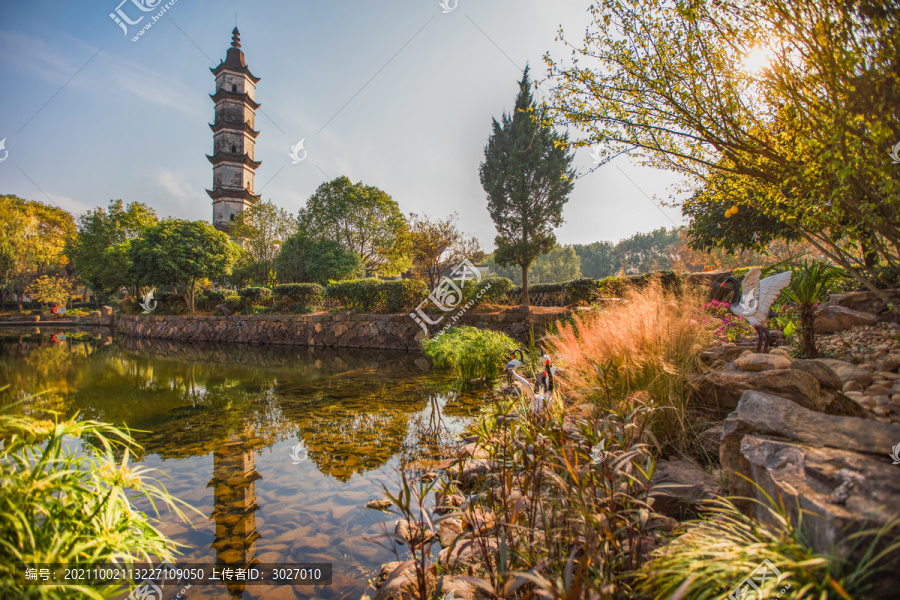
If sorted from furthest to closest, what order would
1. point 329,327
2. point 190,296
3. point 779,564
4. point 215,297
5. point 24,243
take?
point 24,243 → point 215,297 → point 190,296 → point 329,327 → point 779,564

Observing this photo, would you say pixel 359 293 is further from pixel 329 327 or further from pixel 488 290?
pixel 488 290

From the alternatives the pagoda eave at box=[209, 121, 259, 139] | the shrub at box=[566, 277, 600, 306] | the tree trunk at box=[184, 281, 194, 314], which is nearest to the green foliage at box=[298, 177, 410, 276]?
the tree trunk at box=[184, 281, 194, 314]

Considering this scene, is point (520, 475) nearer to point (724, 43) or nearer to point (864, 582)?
point (864, 582)

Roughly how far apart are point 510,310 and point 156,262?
52.8ft

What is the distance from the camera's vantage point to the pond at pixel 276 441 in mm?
2277

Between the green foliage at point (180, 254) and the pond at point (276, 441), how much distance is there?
914cm

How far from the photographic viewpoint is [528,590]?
58.6 inches

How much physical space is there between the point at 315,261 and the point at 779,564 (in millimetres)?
23551

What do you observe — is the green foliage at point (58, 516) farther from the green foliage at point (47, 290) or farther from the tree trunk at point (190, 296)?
the green foliage at point (47, 290)

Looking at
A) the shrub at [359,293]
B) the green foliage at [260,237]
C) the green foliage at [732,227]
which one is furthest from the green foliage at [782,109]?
the green foliage at [260,237]

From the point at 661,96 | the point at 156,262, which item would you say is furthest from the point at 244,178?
the point at 661,96

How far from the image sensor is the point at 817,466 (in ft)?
4.03

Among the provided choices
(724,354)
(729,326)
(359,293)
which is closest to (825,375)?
(724,354)

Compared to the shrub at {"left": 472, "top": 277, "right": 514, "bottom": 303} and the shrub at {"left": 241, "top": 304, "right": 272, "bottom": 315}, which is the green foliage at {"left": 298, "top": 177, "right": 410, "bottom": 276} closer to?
the shrub at {"left": 241, "top": 304, "right": 272, "bottom": 315}
